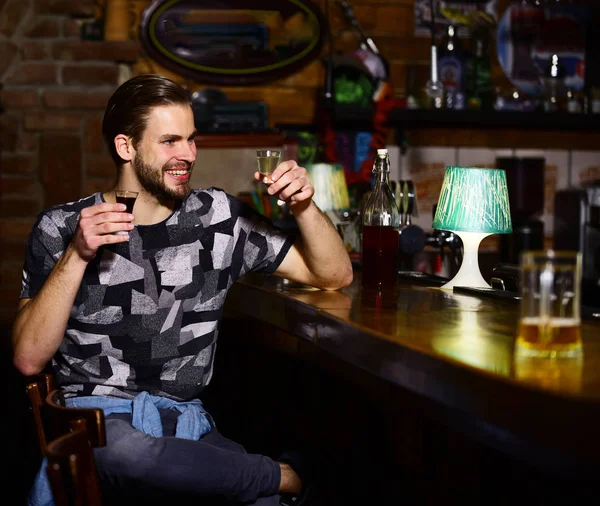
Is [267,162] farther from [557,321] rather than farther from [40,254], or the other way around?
[557,321]

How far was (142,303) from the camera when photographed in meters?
1.95

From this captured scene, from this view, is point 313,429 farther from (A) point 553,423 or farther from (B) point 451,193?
(A) point 553,423

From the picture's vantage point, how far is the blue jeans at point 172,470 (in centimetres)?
163

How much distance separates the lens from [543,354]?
126 centimetres

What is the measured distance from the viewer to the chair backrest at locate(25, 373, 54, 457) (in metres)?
1.70

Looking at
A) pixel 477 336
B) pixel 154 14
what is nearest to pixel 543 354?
pixel 477 336

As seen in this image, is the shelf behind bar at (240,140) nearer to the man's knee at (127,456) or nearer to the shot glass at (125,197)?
the shot glass at (125,197)

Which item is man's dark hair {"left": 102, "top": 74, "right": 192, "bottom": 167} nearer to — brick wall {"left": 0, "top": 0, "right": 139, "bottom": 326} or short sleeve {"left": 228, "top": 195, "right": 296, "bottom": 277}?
short sleeve {"left": 228, "top": 195, "right": 296, "bottom": 277}

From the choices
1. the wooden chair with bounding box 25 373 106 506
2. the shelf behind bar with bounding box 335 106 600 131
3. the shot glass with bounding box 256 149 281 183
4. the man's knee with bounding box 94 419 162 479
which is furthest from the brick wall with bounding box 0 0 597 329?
the wooden chair with bounding box 25 373 106 506

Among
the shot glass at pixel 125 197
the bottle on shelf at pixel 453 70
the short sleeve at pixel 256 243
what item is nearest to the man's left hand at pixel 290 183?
the short sleeve at pixel 256 243

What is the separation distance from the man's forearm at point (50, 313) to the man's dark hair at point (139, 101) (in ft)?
1.50

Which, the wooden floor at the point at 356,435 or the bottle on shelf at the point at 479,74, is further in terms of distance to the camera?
the bottle on shelf at the point at 479,74

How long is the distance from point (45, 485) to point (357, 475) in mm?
706

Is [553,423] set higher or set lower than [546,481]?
higher
